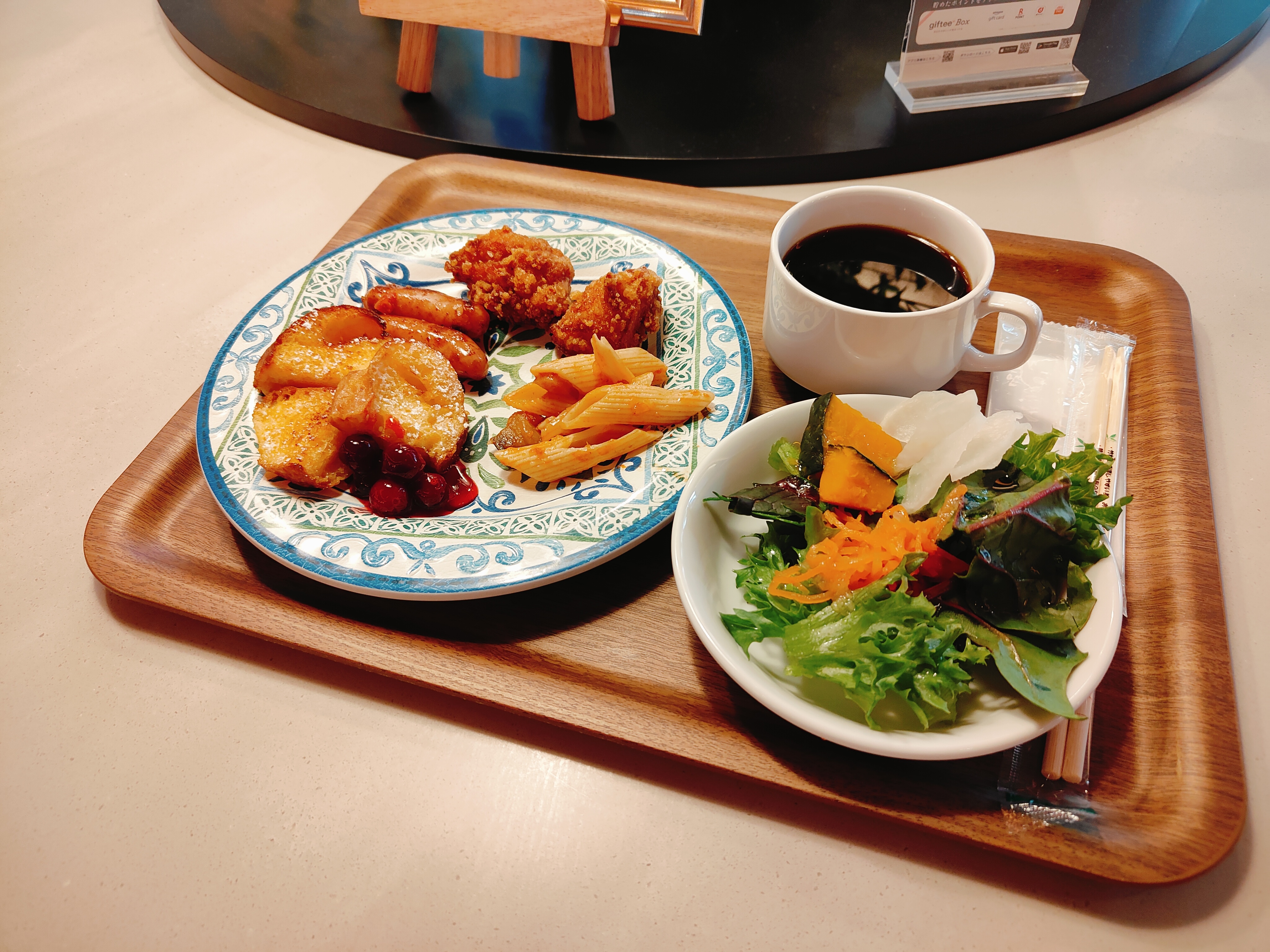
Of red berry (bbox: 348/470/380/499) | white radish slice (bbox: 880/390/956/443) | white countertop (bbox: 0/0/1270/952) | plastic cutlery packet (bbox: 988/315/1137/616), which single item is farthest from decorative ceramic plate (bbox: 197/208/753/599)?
plastic cutlery packet (bbox: 988/315/1137/616)

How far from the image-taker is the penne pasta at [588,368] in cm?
120

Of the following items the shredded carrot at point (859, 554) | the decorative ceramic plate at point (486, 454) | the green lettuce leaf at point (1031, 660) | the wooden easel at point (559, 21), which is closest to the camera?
the green lettuce leaf at point (1031, 660)

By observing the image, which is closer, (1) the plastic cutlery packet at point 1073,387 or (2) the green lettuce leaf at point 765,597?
(2) the green lettuce leaf at point 765,597

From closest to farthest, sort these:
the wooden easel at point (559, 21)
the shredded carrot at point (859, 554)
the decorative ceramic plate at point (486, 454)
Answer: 1. the shredded carrot at point (859, 554)
2. the decorative ceramic plate at point (486, 454)
3. the wooden easel at point (559, 21)

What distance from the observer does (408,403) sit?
117 centimetres

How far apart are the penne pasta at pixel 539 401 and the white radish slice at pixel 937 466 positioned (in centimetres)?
55

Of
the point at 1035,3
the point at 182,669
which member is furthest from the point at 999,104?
the point at 182,669

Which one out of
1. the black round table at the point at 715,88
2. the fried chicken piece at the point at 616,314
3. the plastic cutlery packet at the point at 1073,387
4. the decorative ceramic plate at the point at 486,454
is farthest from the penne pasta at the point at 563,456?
the black round table at the point at 715,88

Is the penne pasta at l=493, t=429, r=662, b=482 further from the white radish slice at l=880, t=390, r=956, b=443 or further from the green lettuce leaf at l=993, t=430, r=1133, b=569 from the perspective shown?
the green lettuce leaf at l=993, t=430, r=1133, b=569

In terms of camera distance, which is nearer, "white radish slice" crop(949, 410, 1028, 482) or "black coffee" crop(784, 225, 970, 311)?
"white radish slice" crop(949, 410, 1028, 482)

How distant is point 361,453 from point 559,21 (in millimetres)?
1122

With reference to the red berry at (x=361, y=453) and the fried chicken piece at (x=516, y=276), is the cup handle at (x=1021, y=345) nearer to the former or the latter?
the fried chicken piece at (x=516, y=276)

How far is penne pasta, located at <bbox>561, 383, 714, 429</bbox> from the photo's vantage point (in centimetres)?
113

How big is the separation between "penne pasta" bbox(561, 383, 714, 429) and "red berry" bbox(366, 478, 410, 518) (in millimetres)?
265
